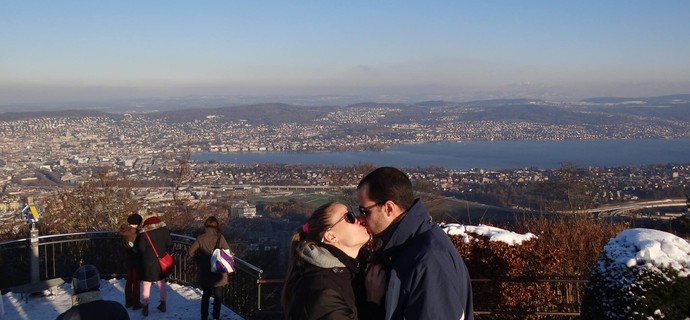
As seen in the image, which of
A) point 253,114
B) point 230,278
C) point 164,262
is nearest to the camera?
point 164,262

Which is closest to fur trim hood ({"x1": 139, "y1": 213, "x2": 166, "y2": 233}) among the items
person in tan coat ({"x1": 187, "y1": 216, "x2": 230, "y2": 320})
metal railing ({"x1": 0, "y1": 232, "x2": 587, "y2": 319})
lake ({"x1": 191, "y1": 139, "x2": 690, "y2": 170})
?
person in tan coat ({"x1": 187, "y1": 216, "x2": 230, "y2": 320})

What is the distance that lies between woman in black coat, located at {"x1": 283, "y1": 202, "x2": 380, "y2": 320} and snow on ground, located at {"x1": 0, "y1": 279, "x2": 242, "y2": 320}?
20.8 ft

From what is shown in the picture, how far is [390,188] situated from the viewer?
290cm

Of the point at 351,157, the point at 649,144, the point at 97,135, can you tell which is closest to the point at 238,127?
the point at 97,135

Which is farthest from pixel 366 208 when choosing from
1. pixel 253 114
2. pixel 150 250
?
pixel 253 114

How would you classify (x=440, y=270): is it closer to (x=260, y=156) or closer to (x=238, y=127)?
(x=260, y=156)

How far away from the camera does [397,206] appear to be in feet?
9.57

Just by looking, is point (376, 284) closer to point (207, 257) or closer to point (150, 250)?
point (207, 257)

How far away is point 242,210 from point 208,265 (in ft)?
48.6

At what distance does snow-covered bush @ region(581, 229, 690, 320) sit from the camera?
12.6 feet

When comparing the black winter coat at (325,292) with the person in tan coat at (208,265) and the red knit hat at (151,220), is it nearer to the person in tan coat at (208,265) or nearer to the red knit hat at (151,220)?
the person in tan coat at (208,265)

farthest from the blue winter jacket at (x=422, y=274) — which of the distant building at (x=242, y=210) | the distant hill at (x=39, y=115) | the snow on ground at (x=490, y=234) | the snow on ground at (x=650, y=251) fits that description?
the distant hill at (x=39, y=115)

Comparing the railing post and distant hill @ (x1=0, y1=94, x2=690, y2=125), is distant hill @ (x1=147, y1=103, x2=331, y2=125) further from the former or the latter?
the railing post

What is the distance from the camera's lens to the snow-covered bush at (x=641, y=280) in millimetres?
3840
